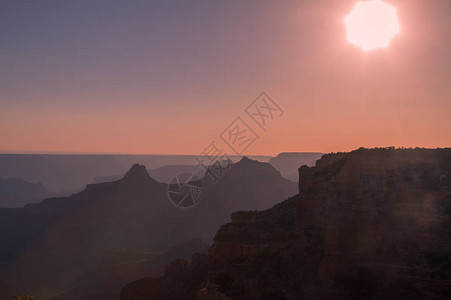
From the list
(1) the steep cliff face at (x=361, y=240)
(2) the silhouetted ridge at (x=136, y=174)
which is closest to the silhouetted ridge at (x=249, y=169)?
(2) the silhouetted ridge at (x=136, y=174)

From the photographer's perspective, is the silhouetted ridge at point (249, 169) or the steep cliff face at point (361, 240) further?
the silhouetted ridge at point (249, 169)

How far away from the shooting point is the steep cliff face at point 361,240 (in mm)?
23281

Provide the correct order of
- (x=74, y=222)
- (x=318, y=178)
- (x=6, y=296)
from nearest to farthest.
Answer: (x=318, y=178), (x=6, y=296), (x=74, y=222)

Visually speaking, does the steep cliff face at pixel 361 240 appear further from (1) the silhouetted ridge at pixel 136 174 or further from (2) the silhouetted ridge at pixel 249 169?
(2) the silhouetted ridge at pixel 249 169

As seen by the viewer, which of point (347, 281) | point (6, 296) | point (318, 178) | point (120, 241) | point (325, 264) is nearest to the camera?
point (347, 281)

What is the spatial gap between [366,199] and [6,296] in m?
77.7

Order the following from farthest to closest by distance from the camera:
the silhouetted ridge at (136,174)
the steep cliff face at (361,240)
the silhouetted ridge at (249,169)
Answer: the silhouetted ridge at (249,169)
the silhouetted ridge at (136,174)
the steep cliff face at (361,240)

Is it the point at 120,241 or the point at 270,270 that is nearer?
the point at 270,270

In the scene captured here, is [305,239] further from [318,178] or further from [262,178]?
[262,178]

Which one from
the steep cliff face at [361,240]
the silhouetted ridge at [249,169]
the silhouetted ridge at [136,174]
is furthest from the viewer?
the silhouetted ridge at [249,169]

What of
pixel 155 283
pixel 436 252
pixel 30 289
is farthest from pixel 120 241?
pixel 436 252

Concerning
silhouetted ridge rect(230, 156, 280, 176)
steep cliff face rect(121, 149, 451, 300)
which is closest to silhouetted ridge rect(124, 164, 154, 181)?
silhouetted ridge rect(230, 156, 280, 176)

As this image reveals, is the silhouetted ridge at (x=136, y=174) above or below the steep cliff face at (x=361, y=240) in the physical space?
above

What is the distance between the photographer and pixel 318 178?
108ft
